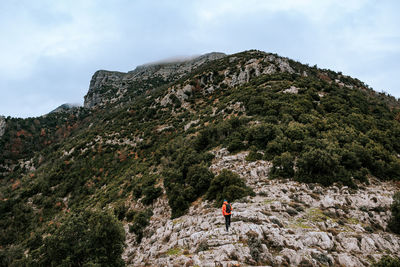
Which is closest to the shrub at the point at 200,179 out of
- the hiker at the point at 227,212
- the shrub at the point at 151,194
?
the shrub at the point at 151,194

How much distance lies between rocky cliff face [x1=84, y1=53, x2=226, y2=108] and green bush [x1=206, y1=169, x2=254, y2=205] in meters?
84.2

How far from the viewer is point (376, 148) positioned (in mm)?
16812

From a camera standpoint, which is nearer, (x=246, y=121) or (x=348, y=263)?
(x=348, y=263)

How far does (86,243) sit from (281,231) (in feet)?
32.6

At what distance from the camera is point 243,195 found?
41.7 ft

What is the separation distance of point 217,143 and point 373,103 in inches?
1195

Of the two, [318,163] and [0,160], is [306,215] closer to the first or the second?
[318,163]

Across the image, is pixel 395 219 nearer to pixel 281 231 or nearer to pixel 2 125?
pixel 281 231

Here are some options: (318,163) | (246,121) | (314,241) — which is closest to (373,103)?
(246,121)

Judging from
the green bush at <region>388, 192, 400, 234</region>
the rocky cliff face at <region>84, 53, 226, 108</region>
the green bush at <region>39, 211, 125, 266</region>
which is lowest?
the green bush at <region>388, 192, 400, 234</region>

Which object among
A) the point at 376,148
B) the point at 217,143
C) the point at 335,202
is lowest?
the point at 335,202

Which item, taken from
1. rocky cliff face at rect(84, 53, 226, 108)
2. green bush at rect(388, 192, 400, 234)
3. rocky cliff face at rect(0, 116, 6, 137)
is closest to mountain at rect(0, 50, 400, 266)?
green bush at rect(388, 192, 400, 234)

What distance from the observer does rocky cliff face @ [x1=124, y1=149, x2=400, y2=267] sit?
7.81 metres

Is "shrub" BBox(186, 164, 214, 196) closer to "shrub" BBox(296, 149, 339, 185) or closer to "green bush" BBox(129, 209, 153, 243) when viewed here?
"green bush" BBox(129, 209, 153, 243)
